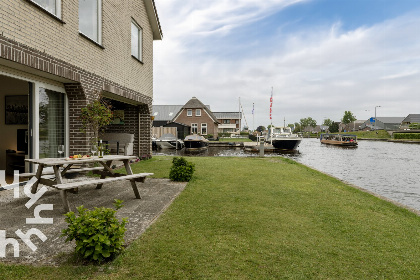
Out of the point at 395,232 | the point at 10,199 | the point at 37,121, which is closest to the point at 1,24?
the point at 37,121

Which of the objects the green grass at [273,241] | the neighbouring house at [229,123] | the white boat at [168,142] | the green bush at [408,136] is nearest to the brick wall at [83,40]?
the green grass at [273,241]

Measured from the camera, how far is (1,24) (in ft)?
15.4

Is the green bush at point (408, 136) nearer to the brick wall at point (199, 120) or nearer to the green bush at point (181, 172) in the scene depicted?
the brick wall at point (199, 120)

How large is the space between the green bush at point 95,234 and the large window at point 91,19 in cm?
651

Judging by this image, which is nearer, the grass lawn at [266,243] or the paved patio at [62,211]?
the grass lawn at [266,243]

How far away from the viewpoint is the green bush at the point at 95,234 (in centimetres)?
258

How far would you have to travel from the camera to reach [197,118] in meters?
52.8

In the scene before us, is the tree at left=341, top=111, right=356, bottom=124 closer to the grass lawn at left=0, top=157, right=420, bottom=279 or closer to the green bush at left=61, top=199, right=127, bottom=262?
the grass lawn at left=0, top=157, right=420, bottom=279

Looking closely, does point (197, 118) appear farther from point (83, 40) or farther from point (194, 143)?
point (83, 40)

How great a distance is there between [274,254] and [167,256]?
1.17 metres

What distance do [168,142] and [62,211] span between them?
29.0 m

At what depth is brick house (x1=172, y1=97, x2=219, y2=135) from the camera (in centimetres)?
5259

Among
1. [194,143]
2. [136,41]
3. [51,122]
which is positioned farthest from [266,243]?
[194,143]

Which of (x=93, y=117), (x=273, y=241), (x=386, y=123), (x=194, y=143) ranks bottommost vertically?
(x=273, y=241)
